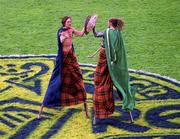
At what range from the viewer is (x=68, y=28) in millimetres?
8883

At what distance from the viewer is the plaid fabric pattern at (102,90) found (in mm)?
8742

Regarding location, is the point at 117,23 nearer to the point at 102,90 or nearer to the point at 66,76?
the point at 102,90

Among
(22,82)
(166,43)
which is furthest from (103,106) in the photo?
(166,43)

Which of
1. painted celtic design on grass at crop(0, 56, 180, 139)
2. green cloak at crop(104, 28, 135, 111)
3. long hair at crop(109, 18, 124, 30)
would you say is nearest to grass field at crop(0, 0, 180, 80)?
painted celtic design on grass at crop(0, 56, 180, 139)

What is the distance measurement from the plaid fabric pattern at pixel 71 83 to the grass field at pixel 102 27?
281 centimetres

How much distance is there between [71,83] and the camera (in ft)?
29.5

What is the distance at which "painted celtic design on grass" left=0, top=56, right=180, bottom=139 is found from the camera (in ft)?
28.8

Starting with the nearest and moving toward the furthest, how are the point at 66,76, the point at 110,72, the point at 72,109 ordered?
A: the point at 110,72 → the point at 66,76 → the point at 72,109

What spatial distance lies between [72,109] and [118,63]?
1.48 metres

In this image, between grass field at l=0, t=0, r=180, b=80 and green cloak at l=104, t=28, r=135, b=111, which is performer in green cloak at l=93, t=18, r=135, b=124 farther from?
grass field at l=0, t=0, r=180, b=80

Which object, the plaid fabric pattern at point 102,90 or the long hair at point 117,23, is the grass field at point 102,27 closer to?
the plaid fabric pattern at point 102,90

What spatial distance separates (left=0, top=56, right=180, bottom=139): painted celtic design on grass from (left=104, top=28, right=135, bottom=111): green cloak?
0.48m

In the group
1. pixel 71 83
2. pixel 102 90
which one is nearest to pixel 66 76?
pixel 71 83

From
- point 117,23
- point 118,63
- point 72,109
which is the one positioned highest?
point 117,23
